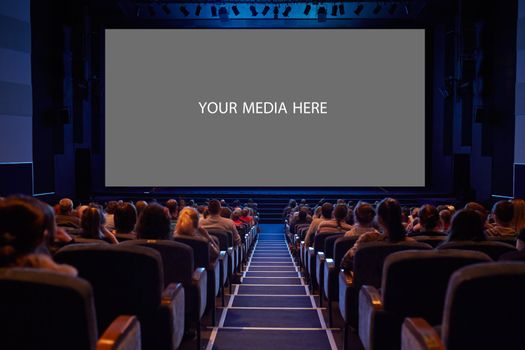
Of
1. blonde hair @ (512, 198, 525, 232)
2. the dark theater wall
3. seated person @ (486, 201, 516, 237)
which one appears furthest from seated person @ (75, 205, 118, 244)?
the dark theater wall

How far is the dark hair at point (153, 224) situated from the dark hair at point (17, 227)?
5.29 ft

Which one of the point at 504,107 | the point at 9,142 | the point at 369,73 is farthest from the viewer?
the point at 369,73

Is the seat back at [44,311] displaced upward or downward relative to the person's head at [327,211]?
upward

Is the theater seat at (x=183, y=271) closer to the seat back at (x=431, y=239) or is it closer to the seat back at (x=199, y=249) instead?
the seat back at (x=199, y=249)

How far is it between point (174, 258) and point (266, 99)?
1273 centimetres

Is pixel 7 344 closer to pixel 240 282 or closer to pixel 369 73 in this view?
pixel 240 282

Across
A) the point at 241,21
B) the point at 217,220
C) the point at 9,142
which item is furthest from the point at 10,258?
the point at 241,21

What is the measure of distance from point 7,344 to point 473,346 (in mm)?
1450

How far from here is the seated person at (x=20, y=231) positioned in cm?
185

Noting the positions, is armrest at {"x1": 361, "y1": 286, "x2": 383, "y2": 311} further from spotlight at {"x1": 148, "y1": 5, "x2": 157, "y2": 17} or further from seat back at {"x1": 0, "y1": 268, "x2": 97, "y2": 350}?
spotlight at {"x1": 148, "y1": 5, "x2": 157, "y2": 17}

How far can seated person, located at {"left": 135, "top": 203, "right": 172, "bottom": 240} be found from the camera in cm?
351

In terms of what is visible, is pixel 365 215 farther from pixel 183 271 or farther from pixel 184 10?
pixel 184 10

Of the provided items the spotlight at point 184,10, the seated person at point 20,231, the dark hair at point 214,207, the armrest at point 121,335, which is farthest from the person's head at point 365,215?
the spotlight at point 184,10

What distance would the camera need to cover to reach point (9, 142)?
1137cm
